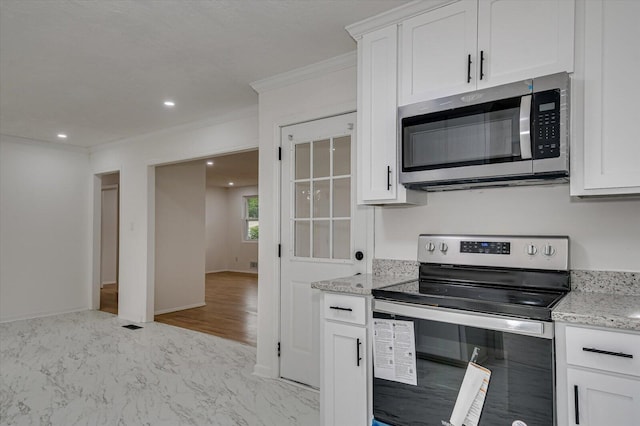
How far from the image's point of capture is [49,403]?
2.81 metres

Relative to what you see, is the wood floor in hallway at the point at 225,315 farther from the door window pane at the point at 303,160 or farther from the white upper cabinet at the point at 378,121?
the white upper cabinet at the point at 378,121

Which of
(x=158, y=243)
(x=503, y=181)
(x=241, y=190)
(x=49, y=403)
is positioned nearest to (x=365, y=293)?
(x=503, y=181)

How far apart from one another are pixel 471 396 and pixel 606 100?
134 centimetres

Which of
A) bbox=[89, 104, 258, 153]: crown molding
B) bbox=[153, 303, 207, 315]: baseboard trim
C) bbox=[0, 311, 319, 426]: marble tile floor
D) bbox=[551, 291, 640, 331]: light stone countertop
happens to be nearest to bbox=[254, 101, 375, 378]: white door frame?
bbox=[0, 311, 319, 426]: marble tile floor

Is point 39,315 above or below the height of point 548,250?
below

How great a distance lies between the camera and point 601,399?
4.66 ft

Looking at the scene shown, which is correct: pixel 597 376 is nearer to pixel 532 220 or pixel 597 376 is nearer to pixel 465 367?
pixel 465 367

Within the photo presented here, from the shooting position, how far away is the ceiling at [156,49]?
2236 millimetres

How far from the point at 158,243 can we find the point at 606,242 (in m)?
5.15

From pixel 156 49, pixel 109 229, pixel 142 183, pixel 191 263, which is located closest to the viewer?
pixel 156 49

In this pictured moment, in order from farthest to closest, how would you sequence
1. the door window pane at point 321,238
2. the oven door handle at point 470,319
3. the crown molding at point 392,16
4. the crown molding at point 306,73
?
the door window pane at point 321,238 → the crown molding at point 306,73 → the crown molding at point 392,16 → the oven door handle at point 470,319

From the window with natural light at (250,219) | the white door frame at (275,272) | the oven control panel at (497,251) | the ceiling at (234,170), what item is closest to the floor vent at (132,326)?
the white door frame at (275,272)

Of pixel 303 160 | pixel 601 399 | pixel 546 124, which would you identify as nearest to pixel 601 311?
pixel 601 399

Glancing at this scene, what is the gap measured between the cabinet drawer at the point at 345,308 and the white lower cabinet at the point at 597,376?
88 cm
